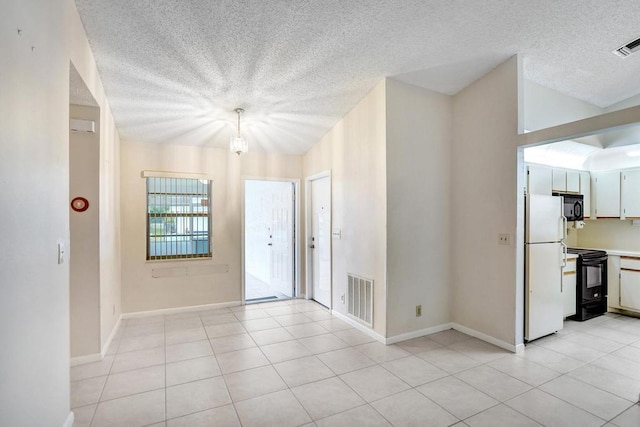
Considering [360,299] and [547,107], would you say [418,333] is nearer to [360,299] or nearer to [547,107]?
[360,299]

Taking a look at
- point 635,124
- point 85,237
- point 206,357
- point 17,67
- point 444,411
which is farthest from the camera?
point 206,357

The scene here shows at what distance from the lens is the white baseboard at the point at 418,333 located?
3.49 m

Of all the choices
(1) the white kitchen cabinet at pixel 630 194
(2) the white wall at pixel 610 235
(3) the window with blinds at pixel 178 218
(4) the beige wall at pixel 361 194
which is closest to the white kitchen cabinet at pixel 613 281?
(2) the white wall at pixel 610 235

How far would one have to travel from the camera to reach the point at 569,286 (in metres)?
4.15

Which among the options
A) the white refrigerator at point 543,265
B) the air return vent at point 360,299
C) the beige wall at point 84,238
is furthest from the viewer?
the air return vent at point 360,299

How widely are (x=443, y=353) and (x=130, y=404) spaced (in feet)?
9.05

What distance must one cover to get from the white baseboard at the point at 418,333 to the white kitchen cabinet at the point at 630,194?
312 cm

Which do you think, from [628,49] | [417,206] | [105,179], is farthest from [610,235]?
[105,179]

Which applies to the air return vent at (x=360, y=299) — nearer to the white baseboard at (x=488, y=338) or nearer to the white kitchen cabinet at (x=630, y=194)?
the white baseboard at (x=488, y=338)

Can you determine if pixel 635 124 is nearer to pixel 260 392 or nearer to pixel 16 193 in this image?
pixel 260 392

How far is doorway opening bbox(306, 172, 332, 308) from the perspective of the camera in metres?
4.73

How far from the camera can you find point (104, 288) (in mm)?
3229

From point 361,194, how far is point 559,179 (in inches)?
113

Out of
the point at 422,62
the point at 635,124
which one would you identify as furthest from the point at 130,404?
the point at 635,124
